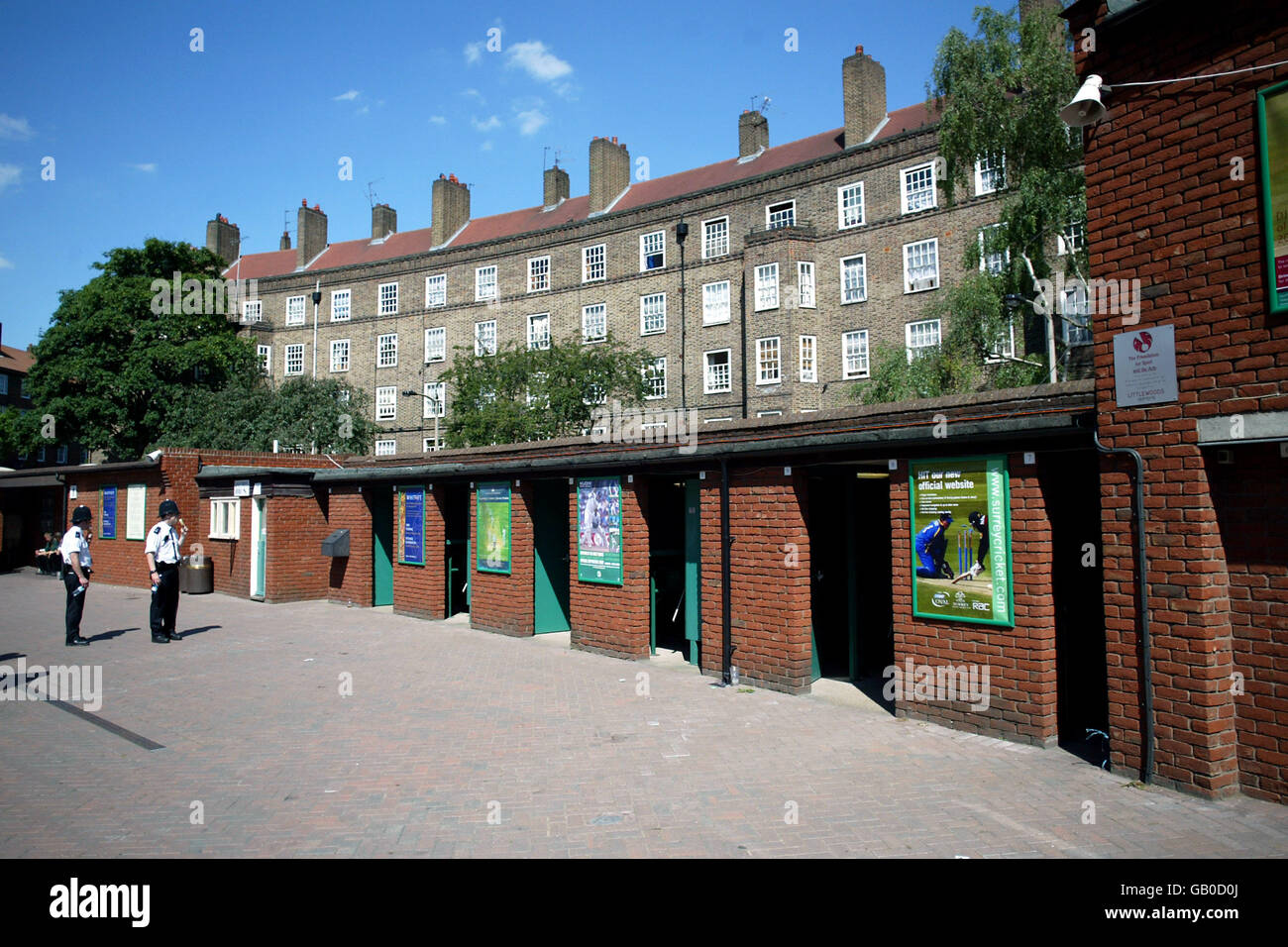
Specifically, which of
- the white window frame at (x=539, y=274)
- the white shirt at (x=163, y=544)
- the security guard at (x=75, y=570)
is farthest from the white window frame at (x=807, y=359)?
the security guard at (x=75, y=570)

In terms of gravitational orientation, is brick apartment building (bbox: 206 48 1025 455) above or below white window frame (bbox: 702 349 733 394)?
above

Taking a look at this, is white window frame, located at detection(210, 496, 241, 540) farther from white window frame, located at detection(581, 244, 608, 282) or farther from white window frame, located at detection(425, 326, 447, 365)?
white window frame, located at detection(425, 326, 447, 365)

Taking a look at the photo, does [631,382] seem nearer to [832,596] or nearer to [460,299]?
[460,299]

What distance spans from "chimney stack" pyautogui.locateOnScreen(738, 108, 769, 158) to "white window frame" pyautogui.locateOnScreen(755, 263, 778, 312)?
8528mm

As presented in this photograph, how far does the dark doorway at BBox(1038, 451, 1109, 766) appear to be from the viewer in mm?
7625

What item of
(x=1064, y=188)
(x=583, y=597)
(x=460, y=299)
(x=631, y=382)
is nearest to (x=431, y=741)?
(x=583, y=597)

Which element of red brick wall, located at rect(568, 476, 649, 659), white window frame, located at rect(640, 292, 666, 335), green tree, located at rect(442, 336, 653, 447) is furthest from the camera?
white window frame, located at rect(640, 292, 666, 335)

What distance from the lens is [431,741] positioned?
779 centimetres

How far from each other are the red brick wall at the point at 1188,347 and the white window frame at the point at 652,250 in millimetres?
32842

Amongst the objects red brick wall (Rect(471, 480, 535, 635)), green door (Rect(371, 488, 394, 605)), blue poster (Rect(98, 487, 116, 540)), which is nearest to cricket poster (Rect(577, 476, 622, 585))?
red brick wall (Rect(471, 480, 535, 635))

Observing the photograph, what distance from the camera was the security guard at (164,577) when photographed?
12.9 m

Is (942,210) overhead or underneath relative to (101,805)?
overhead

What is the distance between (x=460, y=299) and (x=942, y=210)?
26179mm
